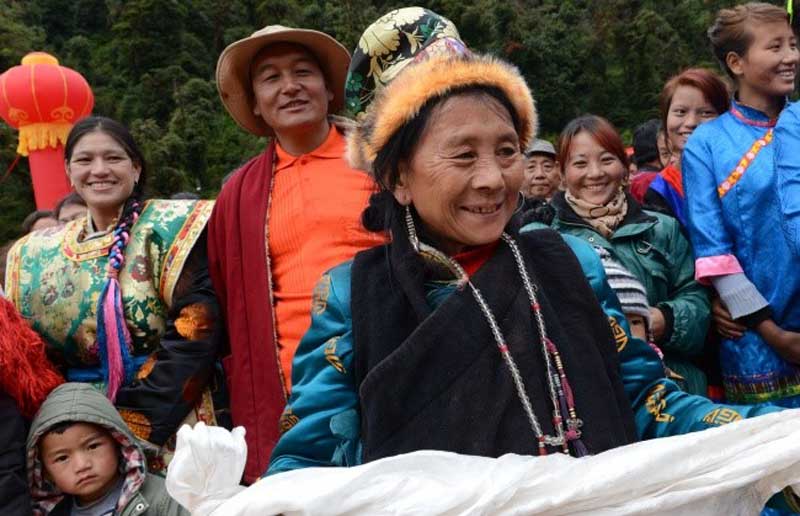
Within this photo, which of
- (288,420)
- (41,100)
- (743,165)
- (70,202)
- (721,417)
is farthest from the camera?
(41,100)

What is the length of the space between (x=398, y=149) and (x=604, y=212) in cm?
141

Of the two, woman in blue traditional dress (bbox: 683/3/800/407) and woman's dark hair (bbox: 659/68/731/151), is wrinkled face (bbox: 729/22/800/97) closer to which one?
woman in blue traditional dress (bbox: 683/3/800/407)

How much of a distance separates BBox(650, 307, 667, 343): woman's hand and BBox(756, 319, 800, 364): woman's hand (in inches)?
11.1

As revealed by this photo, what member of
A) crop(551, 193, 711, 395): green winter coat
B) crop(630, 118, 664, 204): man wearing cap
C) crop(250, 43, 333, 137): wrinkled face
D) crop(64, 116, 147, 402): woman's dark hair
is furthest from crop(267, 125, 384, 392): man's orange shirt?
crop(630, 118, 664, 204): man wearing cap

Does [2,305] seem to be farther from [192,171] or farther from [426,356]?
[192,171]

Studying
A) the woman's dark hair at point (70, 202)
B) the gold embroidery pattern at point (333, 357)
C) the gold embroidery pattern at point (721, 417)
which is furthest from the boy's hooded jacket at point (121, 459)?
the woman's dark hair at point (70, 202)

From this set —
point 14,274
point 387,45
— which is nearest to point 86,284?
point 14,274

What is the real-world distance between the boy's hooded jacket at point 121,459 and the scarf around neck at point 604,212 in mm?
1606

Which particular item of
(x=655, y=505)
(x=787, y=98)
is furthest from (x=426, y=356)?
(x=787, y=98)

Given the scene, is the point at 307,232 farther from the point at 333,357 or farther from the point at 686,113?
the point at 686,113

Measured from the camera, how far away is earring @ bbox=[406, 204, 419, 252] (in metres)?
1.64

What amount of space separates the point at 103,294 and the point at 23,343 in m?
0.28

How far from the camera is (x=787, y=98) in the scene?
273 cm

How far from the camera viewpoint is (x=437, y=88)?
1.57 m
